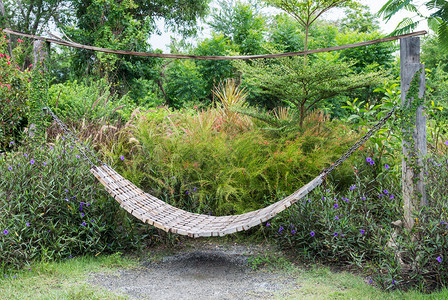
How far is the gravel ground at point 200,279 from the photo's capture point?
255 centimetres

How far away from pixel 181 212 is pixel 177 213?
72 mm

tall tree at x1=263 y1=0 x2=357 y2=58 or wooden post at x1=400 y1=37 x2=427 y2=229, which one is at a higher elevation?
tall tree at x1=263 y1=0 x2=357 y2=58

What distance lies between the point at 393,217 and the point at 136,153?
2.63 meters

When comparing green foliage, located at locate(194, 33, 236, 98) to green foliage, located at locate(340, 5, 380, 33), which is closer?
green foliage, located at locate(194, 33, 236, 98)

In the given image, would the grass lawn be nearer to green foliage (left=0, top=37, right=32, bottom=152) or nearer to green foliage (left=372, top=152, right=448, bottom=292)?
green foliage (left=372, top=152, right=448, bottom=292)

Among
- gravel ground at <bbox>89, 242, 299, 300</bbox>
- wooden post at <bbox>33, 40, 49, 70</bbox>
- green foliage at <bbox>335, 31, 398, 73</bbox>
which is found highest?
green foliage at <bbox>335, 31, 398, 73</bbox>

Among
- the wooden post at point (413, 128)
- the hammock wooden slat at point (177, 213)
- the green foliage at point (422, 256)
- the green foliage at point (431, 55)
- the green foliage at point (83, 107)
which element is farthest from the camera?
the green foliage at point (431, 55)

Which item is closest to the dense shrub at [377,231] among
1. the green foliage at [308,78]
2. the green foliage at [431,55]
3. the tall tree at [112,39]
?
the green foliage at [308,78]

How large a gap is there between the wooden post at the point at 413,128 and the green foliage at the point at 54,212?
228 centimetres

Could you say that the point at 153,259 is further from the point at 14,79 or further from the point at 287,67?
the point at 14,79

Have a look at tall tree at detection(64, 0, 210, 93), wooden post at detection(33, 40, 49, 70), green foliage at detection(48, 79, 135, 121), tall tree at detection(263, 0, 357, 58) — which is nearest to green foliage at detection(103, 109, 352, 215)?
wooden post at detection(33, 40, 49, 70)

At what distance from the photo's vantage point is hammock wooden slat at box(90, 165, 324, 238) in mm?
2617

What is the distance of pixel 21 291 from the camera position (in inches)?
96.7

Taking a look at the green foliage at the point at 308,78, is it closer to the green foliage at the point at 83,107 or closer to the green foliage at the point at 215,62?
the green foliage at the point at 83,107
